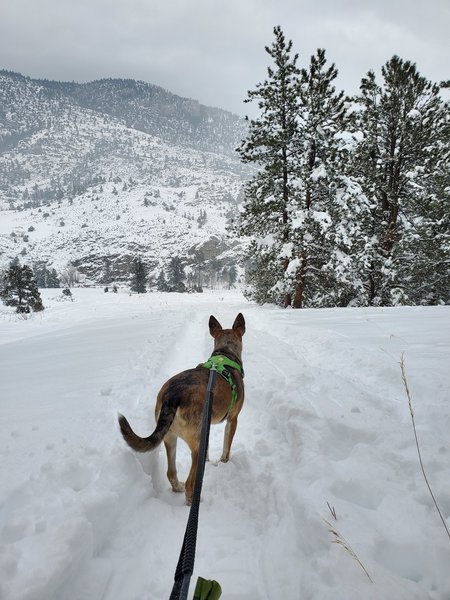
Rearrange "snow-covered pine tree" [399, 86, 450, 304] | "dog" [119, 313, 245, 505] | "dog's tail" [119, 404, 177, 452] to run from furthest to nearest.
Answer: "snow-covered pine tree" [399, 86, 450, 304] → "dog" [119, 313, 245, 505] → "dog's tail" [119, 404, 177, 452]

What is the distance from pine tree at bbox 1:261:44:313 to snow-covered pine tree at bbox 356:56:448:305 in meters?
30.8

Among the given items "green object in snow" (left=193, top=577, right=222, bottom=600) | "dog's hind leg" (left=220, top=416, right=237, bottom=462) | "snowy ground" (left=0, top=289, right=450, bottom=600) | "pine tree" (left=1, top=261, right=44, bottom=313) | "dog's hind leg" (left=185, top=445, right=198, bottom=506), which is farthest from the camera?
"pine tree" (left=1, top=261, right=44, bottom=313)

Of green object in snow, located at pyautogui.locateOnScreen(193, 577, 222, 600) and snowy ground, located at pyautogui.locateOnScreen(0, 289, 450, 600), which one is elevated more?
green object in snow, located at pyautogui.locateOnScreen(193, 577, 222, 600)

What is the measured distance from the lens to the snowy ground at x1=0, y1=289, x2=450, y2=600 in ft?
6.54

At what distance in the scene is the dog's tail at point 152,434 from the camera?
244 cm

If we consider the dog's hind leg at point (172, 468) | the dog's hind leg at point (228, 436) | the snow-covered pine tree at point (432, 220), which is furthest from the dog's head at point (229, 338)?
the snow-covered pine tree at point (432, 220)

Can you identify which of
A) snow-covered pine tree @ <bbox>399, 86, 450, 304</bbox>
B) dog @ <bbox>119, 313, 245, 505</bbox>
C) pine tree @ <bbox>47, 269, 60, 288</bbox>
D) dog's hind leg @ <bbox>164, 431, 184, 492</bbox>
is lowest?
pine tree @ <bbox>47, 269, 60, 288</bbox>

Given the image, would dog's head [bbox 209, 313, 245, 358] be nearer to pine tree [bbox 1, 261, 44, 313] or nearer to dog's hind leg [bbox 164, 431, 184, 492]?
dog's hind leg [bbox 164, 431, 184, 492]

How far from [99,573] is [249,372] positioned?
14.9 ft

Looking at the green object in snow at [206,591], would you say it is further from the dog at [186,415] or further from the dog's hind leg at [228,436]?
the dog's hind leg at [228,436]

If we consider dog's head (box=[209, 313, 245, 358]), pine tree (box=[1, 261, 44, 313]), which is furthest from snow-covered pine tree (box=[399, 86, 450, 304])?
pine tree (box=[1, 261, 44, 313])

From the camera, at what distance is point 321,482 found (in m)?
2.81

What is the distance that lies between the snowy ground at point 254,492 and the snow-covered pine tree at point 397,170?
9395 mm

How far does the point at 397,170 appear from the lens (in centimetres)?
1370
